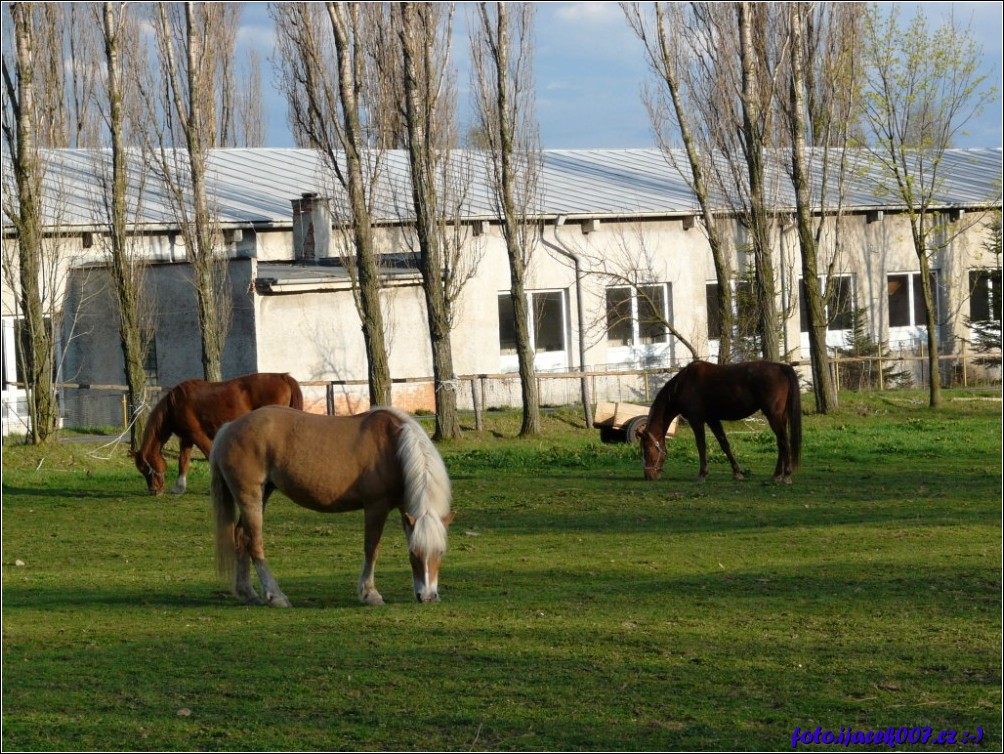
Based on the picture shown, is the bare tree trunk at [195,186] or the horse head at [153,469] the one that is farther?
the bare tree trunk at [195,186]

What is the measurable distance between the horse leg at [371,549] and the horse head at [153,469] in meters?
7.86

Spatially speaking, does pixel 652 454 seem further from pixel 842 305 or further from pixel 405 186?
pixel 842 305

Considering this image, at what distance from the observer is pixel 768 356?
25.6 m

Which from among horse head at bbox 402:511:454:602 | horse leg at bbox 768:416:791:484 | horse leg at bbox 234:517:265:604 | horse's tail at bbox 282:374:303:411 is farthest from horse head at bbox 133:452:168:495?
horse head at bbox 402:511:454:602

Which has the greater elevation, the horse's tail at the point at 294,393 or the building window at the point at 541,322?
the building window at the point at 541,322

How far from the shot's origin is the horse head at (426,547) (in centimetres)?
947

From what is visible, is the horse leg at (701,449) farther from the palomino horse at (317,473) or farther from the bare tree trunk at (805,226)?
the bare tree trunk at (805,226)

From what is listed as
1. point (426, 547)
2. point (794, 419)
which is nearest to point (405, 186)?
point (794, 419)

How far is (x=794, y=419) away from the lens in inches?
670

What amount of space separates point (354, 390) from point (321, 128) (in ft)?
18.8

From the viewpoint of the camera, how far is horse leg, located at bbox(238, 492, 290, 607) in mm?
9867

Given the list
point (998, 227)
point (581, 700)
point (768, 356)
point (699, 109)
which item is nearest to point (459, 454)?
point (768, 356)

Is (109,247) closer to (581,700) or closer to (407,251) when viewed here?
(407,251)

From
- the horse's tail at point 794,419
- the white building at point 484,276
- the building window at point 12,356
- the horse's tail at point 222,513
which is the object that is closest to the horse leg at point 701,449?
the horse's tail at point 794,419
